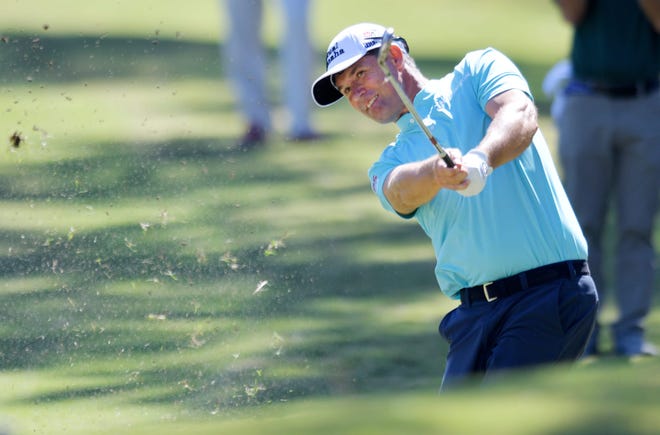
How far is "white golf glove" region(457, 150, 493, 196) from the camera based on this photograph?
3.87 meters

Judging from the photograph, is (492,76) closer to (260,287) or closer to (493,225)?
(493,225)

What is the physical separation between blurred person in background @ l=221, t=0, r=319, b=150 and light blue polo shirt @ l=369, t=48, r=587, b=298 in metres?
5.15

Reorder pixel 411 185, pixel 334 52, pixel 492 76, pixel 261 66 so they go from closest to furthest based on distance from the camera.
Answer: pixel 411 185
pixel 492 76
pixel 334 52
pixel 261 66

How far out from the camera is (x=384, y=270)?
27.6ft

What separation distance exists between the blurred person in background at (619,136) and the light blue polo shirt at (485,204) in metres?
2.66

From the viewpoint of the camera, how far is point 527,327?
4.27 m

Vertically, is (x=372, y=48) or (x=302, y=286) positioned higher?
(x=372, y=48)

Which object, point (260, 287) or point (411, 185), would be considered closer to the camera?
point (411, 185)

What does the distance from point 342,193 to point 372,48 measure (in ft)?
19.0

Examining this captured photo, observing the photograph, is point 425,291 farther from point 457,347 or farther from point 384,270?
point 457,347

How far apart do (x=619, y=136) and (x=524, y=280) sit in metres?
2.91

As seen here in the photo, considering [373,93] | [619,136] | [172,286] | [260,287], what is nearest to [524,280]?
[373,93]

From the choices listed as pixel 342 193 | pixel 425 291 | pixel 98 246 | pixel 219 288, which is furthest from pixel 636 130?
pixel 342 193

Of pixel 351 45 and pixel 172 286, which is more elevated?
pixel 351 45
